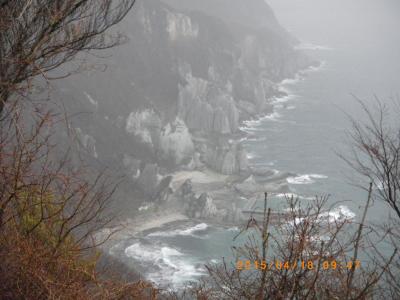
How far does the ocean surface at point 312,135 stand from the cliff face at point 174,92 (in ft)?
14.8

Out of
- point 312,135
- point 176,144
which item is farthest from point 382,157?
point 312,135

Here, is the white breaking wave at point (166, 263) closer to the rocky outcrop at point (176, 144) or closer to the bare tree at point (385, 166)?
the rocky outcrop at point (176, 144)

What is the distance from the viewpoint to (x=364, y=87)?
343 feet

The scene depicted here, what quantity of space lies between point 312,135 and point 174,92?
19682mm

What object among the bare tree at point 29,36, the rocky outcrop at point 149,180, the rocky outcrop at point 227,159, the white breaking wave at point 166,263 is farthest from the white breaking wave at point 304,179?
the bare tree at point 29,36

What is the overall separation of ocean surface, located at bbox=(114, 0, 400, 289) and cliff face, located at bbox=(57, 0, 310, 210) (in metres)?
4.50

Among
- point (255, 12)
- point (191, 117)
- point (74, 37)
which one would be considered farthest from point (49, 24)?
point (255, 12)

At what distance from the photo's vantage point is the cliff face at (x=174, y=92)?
212 feet

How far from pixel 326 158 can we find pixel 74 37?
2500 inches

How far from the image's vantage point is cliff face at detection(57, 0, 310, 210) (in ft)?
212

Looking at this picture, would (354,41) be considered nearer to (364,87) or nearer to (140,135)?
(364,87)

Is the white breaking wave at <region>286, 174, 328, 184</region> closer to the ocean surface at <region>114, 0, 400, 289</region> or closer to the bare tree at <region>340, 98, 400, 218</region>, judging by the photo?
the ocean surface at <region>114, 0, 400, 289</region>

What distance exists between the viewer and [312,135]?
3054 inches

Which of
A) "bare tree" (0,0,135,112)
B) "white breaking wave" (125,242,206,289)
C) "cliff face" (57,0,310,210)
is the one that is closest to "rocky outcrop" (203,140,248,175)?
"cliff face" (57,0,310,210)
